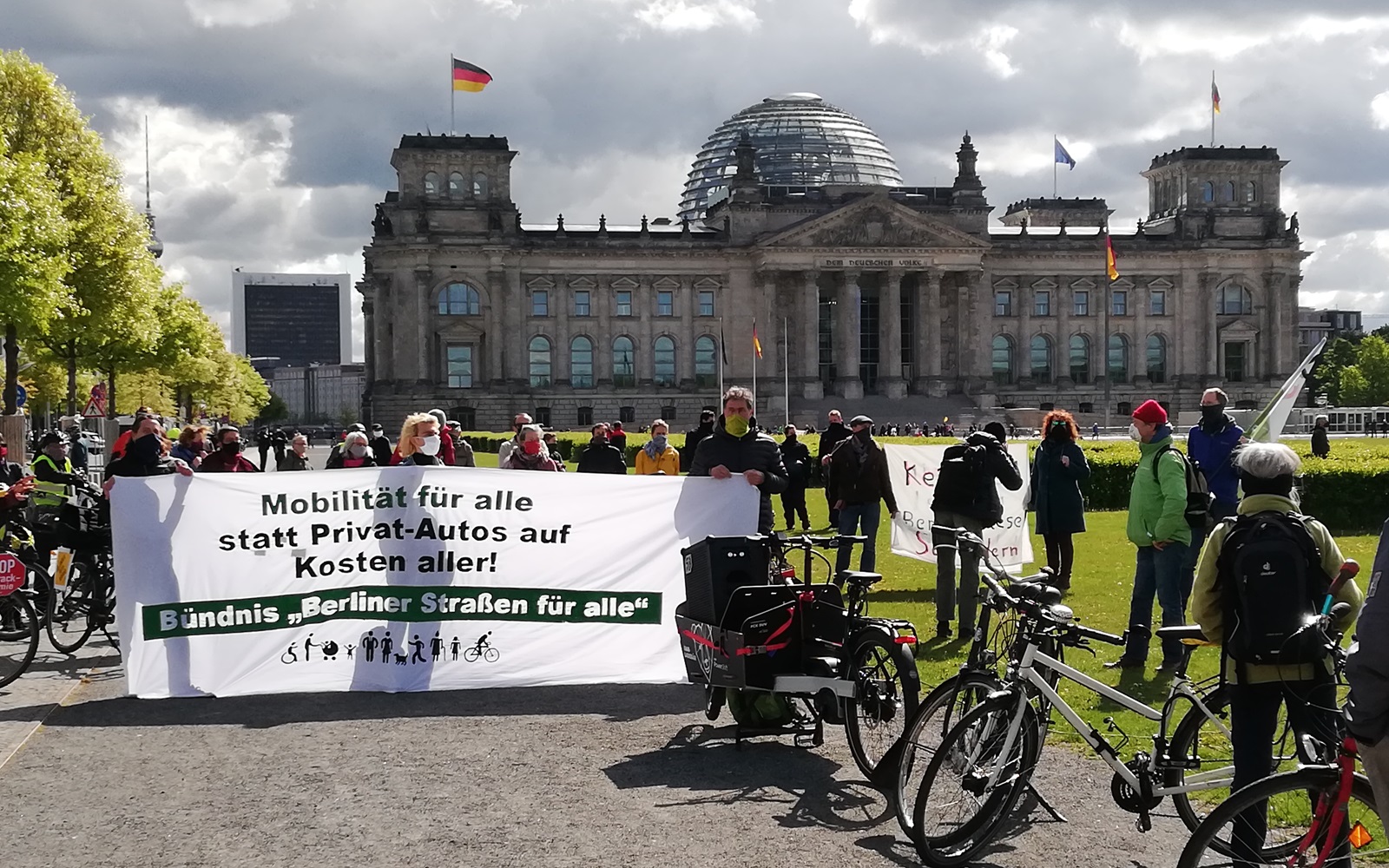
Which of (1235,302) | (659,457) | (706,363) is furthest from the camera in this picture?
(1235,302)

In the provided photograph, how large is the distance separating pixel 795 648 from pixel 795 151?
103 metres

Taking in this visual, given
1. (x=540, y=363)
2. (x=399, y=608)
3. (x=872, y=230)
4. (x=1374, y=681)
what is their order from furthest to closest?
(x=540, y=363) < (x=872, y=230) < (x=399, y=608) < (x=1374, y=681)

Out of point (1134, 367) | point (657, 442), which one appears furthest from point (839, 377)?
point (657, 442)

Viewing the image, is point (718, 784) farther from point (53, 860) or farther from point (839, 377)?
point (839, 377)

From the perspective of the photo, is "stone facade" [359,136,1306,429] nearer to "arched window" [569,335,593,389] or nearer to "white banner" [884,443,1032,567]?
"arched window" [569,335,593,389]

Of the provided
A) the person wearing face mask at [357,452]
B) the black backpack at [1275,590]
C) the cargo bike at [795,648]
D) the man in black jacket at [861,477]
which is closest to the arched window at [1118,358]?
the man in black jacket at [861,477]

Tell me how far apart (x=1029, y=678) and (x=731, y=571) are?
3.00 metres

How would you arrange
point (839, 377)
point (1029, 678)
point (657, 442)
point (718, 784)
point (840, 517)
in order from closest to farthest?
point (1029, 678) → point (718, 784) → point (840, 517) → point (657, 442) → point (839, 377)

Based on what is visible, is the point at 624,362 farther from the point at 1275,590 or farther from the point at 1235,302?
the point at 1275,590

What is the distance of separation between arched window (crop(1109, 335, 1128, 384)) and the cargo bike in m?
93.8

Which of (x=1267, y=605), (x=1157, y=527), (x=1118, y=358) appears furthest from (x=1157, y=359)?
(x=1267, y=605)

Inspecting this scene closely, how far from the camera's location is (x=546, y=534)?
11.6 metres

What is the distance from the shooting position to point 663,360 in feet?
311

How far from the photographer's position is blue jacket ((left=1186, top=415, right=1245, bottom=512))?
13.1m
